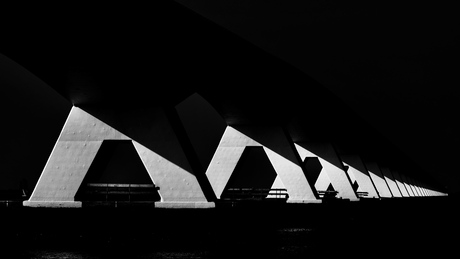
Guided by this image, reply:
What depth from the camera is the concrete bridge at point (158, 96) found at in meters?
14.4

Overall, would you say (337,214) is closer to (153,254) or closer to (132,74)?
(132,74)

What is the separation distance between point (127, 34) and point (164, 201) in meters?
6.10

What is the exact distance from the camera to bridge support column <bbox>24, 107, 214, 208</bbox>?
60.5 ft

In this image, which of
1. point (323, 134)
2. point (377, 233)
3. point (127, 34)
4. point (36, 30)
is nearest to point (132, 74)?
point (127, 34)

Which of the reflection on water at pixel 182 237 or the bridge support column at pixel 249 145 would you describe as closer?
the reflection on water at pixel 182 237

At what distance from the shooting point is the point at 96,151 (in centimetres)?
1873

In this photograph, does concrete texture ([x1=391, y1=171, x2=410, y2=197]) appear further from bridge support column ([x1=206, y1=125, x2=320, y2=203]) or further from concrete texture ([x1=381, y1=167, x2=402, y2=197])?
bridge support column ([x1=206, y1=125, x2=320, y2=203])

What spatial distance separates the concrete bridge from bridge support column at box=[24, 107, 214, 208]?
3 centimetres

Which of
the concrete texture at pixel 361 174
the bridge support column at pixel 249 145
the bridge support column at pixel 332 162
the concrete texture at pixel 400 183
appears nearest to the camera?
the bridge support column at pixel 249 145

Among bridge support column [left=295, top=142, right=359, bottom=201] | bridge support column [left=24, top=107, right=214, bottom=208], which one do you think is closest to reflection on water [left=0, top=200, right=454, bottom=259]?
bridge support column [left=24, top=107, right=214, bottom=208]

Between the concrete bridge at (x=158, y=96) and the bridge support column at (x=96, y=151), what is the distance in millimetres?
28

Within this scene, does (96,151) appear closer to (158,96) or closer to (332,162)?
(158,96)

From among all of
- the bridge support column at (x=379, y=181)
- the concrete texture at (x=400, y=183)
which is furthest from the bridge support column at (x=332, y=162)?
the concrete texture at (x=400, y=183)

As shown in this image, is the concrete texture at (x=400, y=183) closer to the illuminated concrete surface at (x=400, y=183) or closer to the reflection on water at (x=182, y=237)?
the illuminated concrete surface at (x=400, y=183)
